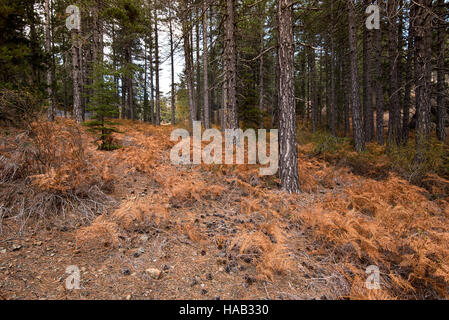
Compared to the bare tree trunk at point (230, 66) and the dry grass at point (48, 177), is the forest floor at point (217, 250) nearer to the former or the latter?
the dry grass at point (48, 177)

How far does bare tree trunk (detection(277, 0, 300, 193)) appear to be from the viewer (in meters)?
4.93

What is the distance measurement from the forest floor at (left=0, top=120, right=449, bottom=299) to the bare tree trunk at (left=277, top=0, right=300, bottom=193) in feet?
3.27

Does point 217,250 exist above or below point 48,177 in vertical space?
below

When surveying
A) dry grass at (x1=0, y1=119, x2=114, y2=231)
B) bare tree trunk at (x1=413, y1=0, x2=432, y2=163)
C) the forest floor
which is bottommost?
the forest floor

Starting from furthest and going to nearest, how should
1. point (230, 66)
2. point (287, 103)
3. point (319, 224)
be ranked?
point (230, 66) → point (287, 103) → point (319, 224)

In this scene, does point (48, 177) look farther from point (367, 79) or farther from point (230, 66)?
point (367, 79)

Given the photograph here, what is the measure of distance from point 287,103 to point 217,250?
12.6ft

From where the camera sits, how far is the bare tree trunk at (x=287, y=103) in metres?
4.93

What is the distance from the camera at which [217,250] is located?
9.54ft

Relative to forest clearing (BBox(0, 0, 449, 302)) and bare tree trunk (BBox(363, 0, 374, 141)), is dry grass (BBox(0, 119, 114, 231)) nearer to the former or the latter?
forest clearing (BBox(0, 0, 449, 302))

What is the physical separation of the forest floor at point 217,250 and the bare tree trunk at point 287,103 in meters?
1.00

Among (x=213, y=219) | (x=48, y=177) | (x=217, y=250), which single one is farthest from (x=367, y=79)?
(x=48, y=177)

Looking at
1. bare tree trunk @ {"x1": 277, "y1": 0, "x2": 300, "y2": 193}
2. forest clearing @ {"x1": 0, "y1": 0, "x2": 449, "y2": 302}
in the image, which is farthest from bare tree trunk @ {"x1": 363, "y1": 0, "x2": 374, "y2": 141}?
bare tree trunk @ {"x1": 277, "y1": 0, "x2": 300, "y2": 193}
